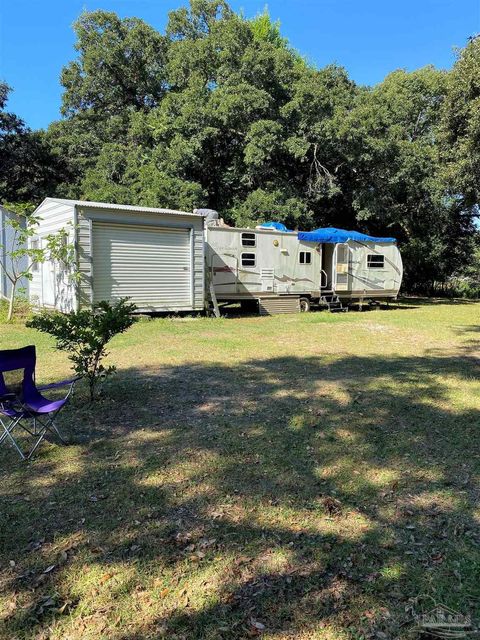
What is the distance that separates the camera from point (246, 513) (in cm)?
301

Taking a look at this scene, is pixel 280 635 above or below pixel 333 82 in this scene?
below

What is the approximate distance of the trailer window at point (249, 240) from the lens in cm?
1423

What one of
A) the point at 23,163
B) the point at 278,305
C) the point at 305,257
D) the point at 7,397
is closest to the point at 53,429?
the point at 7,397

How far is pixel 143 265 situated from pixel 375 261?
8805 mm

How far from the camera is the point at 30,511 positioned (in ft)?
9.87

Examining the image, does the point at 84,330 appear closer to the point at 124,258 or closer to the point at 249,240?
the point at 124,258

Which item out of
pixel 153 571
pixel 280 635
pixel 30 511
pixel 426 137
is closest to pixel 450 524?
pixel 280 635

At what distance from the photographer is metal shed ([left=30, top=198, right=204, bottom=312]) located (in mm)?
11352

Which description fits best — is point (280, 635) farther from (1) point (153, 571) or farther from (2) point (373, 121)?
(2) point (373, 121)

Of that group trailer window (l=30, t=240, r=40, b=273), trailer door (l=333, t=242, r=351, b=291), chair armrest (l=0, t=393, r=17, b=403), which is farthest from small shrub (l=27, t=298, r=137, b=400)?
trailer door (l=333, t=242, r=351, b=291)

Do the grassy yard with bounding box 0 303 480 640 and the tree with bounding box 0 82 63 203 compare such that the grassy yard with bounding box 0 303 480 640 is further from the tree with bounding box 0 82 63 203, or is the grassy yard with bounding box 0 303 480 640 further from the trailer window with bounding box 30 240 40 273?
the tree with bounding box 0 82 63 203

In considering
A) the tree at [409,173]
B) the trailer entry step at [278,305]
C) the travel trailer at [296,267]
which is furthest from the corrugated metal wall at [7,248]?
the tree at [409,173]

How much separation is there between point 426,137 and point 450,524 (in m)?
23.6

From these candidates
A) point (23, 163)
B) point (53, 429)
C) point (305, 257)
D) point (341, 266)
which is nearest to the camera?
point (53, 429)
